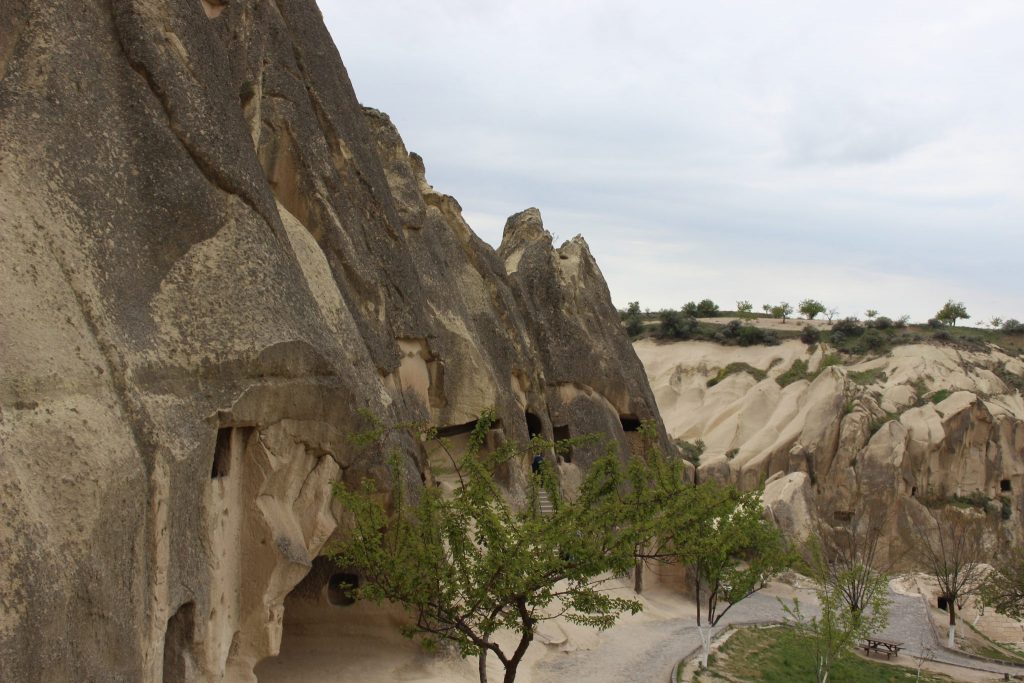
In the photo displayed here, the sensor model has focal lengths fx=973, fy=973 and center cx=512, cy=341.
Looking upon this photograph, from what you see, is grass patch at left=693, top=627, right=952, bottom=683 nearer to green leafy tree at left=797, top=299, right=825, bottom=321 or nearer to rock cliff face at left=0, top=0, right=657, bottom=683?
rock cliff face at left=0, top=0, right=657, bottom=683

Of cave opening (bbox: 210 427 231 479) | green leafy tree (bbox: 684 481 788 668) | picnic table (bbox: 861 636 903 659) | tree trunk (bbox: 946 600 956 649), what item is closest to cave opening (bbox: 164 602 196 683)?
cave opening (bbox: 210 427 231 479)

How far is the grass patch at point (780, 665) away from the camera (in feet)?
60.0

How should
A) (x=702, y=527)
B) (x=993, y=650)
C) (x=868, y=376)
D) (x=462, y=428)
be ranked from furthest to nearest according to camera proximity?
1. (x=868, y=376)
2. (x=993, y=650)
3. (x=462, y=428)
4. (x=702, y=527)

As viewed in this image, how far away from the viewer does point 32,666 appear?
264 inches

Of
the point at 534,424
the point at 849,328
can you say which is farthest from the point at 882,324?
the point at 534,424

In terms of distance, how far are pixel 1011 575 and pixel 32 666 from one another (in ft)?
87.3

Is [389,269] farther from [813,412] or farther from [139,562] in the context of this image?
[813,412]

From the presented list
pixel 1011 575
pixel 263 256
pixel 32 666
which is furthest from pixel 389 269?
pixel 1011 575

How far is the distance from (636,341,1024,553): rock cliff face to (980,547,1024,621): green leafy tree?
16.9 feet

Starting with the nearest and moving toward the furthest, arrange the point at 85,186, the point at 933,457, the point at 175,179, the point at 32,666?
the point at 32,666 → the point at 85,186 → the point at 175,179 → the point at 933,457

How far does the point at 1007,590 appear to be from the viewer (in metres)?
26.6

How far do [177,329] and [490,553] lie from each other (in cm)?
402

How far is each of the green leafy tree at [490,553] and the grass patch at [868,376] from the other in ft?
121

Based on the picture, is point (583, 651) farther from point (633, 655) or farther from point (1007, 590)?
point (1007, 590)
